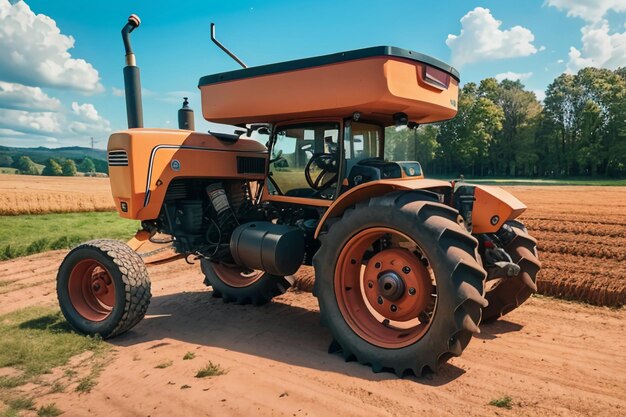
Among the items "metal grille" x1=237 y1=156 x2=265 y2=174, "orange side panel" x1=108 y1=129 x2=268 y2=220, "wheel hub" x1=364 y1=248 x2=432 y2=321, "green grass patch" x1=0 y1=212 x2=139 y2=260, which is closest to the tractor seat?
"metal grille" x1=237 y1=156 x2=265 y2=174

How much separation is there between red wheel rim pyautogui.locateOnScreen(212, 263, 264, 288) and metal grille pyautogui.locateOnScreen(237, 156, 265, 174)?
1468mm

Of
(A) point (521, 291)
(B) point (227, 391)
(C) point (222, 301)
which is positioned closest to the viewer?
(B) point (227, 391)

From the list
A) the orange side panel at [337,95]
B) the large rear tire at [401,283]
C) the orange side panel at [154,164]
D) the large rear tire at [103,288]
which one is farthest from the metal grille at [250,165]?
the large rear tire at [401,283]

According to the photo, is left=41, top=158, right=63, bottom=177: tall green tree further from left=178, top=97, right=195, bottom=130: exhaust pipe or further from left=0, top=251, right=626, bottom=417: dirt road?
left=0, top=251, right=626, bottom=417: dirt road

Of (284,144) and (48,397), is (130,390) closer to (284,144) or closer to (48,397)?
(48,397)

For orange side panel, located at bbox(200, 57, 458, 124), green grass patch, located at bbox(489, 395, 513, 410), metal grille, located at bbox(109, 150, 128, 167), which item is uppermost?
orange side panel, located at bbox(200, 57, 458, 124)

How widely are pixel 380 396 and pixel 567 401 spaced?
1.35 metres

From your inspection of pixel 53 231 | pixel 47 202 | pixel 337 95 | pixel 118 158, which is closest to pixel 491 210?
pixel 337 95

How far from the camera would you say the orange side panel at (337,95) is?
3943 mm

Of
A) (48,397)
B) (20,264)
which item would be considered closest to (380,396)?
(48,397)

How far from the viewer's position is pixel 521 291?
4.67 meters

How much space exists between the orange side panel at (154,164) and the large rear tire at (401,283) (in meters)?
Answer: 2.10

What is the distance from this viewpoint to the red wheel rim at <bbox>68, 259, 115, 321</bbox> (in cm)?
515

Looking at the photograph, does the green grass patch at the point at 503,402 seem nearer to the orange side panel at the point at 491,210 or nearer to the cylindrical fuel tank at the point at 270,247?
the orange side panel at the point at 491,210
